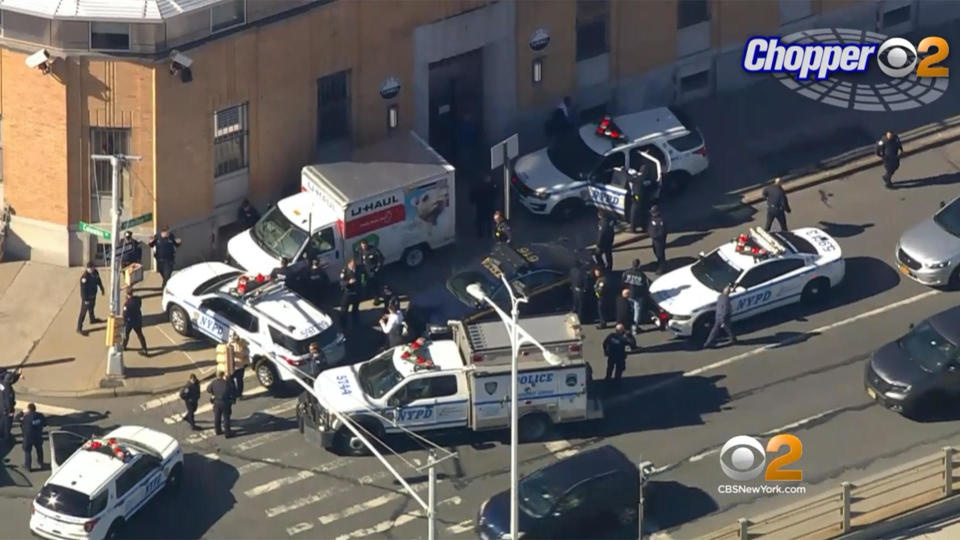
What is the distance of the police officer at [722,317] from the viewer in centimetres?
5444

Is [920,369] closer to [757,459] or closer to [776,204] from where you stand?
[757,459]

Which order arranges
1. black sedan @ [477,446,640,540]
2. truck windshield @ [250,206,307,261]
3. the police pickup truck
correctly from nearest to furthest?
1. black sedan @ [477,446,640,540]
2. the police pickup truck
3. truck windshield @ [250,206,307,261]

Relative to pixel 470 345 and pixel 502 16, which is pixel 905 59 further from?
pixel 470 345

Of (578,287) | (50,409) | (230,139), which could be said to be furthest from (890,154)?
(50,409)

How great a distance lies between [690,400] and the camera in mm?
53344

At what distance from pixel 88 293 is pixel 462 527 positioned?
1058cm

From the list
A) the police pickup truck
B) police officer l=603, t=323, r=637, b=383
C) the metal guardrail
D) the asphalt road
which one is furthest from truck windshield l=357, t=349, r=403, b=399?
the metal guardrail

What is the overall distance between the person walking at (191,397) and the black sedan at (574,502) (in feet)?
21.8

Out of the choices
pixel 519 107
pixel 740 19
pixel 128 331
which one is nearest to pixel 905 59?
pixel 740 19

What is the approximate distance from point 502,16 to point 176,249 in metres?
9.21

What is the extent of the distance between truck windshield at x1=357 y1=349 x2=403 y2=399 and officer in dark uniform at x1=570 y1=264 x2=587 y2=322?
4.78 m

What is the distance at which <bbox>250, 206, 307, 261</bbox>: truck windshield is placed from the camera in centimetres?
5650

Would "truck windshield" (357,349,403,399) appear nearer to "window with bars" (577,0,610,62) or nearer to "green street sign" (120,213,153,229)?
"green street sign" (120,213,153,229)

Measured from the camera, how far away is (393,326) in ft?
178
